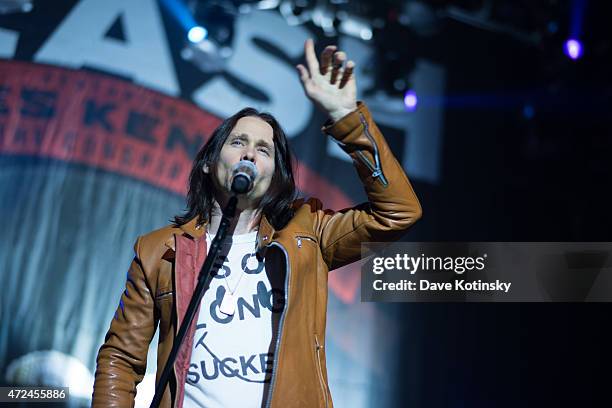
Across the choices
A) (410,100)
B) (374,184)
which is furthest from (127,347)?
(410,100)

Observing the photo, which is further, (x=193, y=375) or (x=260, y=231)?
(x=260, y=231)

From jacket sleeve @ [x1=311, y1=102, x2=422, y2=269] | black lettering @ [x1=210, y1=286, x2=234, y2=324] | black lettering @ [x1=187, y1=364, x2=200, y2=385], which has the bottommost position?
black lettering @ [x1=187, y1=364, x2=200, y2=385]

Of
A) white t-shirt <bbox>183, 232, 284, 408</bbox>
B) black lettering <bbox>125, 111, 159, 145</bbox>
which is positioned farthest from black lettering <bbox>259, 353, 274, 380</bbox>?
black lettering <bbox>125, 111, 159, 145</bbox>

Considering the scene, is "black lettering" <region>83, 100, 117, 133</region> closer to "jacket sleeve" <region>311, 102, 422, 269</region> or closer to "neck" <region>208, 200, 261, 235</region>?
"neck" <region>208, 200, 261, 235</region>

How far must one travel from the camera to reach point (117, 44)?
3.64 m

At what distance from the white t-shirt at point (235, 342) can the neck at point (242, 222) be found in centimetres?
12

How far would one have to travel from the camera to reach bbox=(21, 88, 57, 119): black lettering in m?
3.48

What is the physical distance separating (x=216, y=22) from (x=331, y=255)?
2400mm

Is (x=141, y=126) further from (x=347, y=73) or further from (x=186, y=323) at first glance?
(x=186, y=323)

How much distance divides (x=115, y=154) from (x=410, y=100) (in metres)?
1.73

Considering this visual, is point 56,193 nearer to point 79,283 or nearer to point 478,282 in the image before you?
point 79,283

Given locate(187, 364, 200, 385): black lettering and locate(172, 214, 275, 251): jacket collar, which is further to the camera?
locate(172, 214, 275, 251): jacket collar

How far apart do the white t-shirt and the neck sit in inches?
4.7

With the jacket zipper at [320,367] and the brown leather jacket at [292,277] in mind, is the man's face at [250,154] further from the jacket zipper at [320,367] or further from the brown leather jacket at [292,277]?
the jacket zipper at [320,367]
